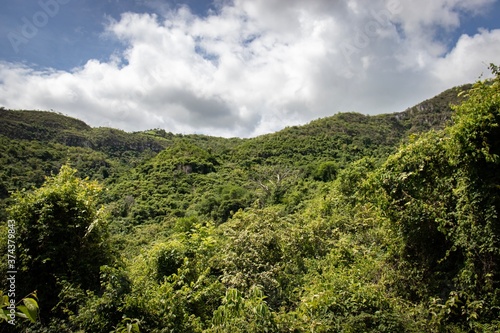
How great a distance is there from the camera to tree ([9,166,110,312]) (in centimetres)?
719

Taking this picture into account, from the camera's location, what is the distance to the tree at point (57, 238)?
719 cm

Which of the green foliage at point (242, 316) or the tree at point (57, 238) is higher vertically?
the tree at point (57, 238)

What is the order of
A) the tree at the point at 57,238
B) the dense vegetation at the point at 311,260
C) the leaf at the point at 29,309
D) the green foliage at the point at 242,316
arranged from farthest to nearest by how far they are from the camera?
the tree at the point at 57,238
the dense vegetation at the point at 311,260
the green foliage at the point at 242,316
the leaf at the point at 29,309

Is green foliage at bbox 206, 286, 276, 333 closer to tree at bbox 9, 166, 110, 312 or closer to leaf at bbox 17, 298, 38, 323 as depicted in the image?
leaf at bbox 17, 298, 38, 323

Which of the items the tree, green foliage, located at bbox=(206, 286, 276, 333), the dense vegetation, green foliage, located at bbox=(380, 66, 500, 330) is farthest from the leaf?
green foliage, located at bbox=(380, 66, 500, 330)

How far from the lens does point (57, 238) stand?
759 centimetres

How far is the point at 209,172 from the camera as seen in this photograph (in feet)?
210

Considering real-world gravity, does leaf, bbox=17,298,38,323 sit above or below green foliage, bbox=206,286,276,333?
above

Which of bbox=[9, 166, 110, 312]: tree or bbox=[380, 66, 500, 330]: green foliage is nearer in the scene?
bbox=[380, 66, 500, 330]: green foliage

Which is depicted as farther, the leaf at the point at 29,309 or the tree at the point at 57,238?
the tree at the point at 57,238

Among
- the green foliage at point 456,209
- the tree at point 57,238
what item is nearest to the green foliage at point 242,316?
the green foliage at point 456,209

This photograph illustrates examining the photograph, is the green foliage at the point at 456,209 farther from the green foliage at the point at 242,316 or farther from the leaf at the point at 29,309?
the leaf at the point at 29,309

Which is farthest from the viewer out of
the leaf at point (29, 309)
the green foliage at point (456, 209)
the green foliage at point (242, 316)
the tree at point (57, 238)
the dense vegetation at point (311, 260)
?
the tree at point (57, 238)

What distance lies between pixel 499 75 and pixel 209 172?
59367 millimetres
